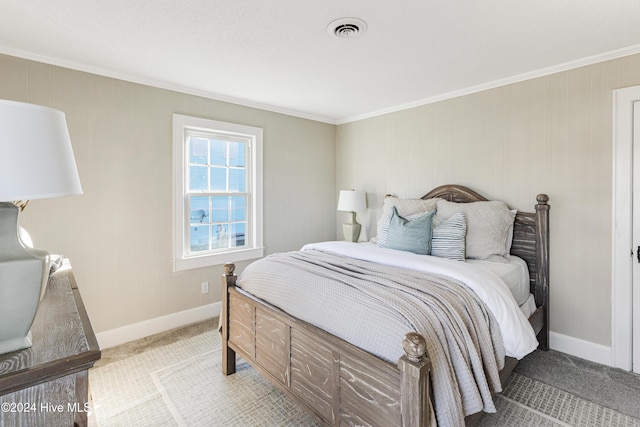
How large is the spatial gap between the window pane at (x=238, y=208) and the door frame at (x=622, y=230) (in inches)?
133

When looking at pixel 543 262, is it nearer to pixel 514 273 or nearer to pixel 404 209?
pixel 514 273

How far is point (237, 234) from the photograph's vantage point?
369cm

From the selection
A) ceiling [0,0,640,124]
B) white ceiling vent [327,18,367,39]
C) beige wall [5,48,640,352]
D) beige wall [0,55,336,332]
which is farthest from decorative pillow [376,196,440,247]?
beige wall [0,55,336,332]

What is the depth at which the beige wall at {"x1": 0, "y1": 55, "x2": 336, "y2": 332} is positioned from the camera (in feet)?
8.14

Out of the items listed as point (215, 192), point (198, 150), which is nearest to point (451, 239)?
point (215, 192)

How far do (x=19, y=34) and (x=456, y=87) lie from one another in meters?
3.45

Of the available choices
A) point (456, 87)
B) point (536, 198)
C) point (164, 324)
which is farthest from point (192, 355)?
point (456, 87)

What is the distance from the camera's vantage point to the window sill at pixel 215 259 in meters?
→ 3.17

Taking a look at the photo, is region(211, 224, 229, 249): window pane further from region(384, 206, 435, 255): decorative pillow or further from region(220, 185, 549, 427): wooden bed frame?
region(384, 206, 435, 255): decorative pillow

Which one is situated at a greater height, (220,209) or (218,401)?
(220,209)

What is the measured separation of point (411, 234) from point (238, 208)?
6.58 ft

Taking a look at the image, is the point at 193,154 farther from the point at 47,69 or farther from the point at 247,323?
the point at 247,323

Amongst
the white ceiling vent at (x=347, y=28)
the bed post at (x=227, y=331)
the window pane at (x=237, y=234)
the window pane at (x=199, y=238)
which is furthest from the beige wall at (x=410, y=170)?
the white ceiling vent at (x=347, y=28)

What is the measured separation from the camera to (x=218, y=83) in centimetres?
298
